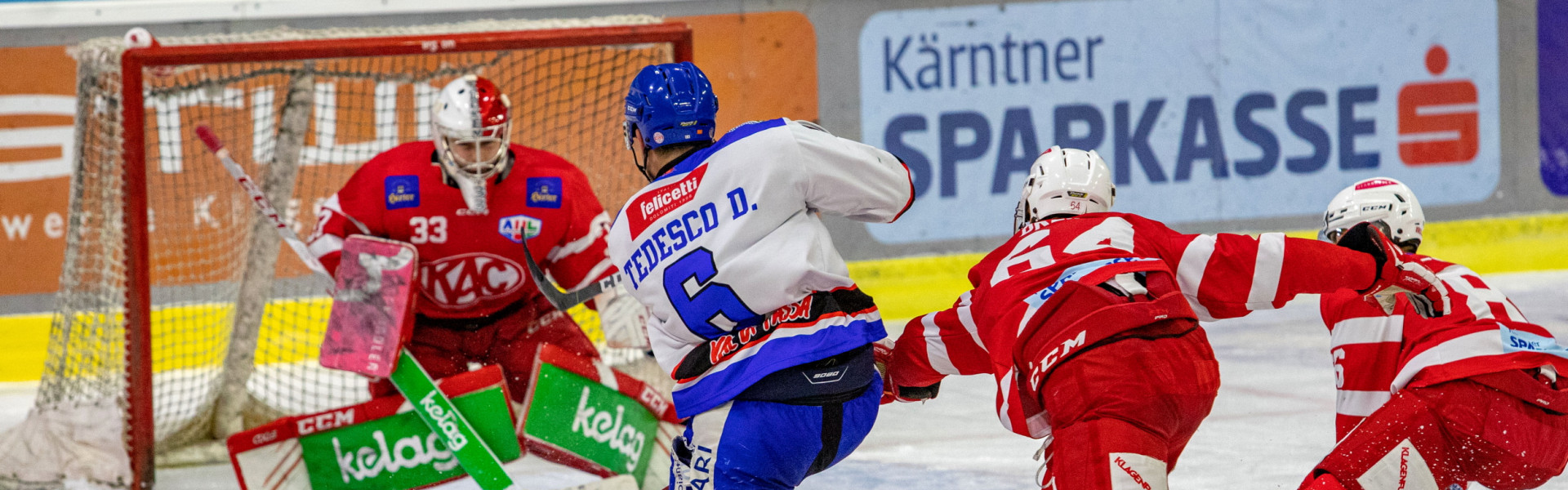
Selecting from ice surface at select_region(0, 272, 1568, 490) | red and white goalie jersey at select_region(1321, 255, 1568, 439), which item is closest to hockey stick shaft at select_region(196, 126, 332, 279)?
ice surface at select_region(0, 272, 1568, 490)

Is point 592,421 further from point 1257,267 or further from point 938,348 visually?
point 1257,267

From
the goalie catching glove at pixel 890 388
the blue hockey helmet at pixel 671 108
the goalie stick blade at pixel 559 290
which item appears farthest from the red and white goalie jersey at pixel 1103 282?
the goalie stick blade at pixel 559 290

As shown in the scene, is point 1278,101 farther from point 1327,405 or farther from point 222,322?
point 222,322

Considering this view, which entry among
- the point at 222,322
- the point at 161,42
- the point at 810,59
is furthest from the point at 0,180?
the point at 810,59

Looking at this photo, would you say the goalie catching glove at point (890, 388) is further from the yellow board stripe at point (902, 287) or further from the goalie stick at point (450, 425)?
the yellow board stripe at point (902, 287)

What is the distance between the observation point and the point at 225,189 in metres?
5.48

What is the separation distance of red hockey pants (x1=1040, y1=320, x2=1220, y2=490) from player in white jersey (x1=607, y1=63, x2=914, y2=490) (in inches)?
13.0

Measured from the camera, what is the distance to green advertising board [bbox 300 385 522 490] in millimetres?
3635

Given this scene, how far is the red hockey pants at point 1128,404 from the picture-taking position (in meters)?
2.29

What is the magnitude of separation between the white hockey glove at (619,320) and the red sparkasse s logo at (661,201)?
1531 millimetres

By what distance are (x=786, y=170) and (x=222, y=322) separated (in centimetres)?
344

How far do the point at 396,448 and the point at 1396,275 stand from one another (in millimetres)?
2438

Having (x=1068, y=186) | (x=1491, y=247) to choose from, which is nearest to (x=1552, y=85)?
(x=1491, y=247)

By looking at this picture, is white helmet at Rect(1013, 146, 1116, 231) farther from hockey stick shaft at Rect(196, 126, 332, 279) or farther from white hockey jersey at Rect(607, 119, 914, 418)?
hockey stick shaft at Rect(196, 126, 332, 279)
